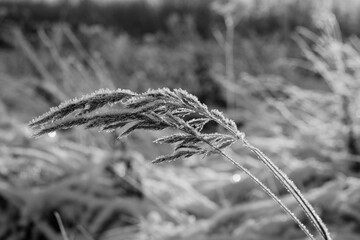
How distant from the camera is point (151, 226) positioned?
2521mm

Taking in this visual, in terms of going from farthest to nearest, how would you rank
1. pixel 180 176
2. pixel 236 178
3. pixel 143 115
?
pixel 180 176
pixel 236 178
pixel 143 115

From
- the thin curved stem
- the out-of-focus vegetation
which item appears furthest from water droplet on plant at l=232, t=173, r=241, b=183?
the thin curved stem

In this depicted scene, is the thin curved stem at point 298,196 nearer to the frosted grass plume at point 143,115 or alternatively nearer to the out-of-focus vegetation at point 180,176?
the frosted grass plume at point 143,115

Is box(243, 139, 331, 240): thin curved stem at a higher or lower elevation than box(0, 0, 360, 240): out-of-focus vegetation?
lower

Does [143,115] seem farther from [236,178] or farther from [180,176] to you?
[180,176]

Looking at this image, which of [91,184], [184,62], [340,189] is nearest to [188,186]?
[91,184]

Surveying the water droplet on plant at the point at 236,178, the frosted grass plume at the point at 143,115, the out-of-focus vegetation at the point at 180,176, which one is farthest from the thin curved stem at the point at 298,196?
the water droplet on plant at the point at 236,178

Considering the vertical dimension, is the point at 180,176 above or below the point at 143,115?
above

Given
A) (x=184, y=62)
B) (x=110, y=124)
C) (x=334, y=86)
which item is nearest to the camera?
(x=110, y=124)

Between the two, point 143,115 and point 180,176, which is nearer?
point 143,115

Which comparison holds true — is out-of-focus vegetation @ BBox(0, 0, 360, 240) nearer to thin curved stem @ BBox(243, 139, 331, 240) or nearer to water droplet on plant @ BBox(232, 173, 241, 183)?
water droplet on plant @ BBox(232, 173, 241, 183)

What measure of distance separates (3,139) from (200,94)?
3330 mm

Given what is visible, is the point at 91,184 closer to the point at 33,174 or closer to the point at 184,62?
the point at 33,174

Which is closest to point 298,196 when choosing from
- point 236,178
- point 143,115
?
point 143,115
